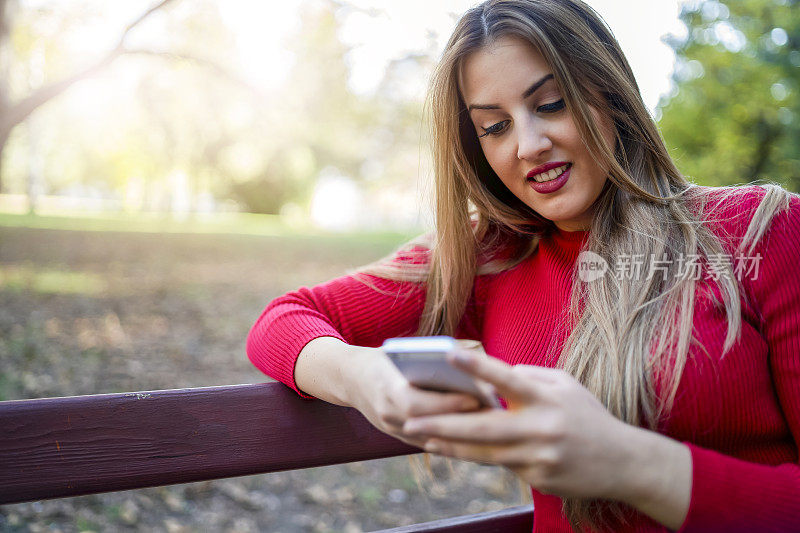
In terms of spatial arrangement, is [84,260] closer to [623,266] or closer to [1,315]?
[1,315]

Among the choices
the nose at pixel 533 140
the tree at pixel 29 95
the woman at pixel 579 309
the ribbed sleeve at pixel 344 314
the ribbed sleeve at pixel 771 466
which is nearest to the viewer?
the woman at pixel 579 309

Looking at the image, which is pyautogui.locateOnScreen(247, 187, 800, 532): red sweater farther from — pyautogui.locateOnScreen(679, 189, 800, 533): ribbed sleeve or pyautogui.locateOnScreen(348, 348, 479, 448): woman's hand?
pyautogui.locateOnScreen(348, 348, 479, 448): woman's hand

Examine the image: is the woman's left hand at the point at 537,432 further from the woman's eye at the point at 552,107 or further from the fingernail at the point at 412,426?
the woman's eye at the point at 552,107

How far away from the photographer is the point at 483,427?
84 centimetres

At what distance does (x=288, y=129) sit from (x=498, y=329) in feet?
32.1

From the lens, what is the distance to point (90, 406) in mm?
1380

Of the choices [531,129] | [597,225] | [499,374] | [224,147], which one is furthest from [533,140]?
[224,147]

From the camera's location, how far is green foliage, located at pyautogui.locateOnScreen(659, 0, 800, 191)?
24.4 ft

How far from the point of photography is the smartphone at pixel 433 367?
2.69 feet

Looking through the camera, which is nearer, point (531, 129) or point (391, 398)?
point (391, 398)

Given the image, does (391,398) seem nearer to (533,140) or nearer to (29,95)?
(533,140)

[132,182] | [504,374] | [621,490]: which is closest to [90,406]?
[504,374]

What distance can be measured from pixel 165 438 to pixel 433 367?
2.86 ft

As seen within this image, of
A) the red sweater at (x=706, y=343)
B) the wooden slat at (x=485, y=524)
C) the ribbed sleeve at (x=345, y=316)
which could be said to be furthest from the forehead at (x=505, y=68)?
the wooden slat at (x=485, y=524)
